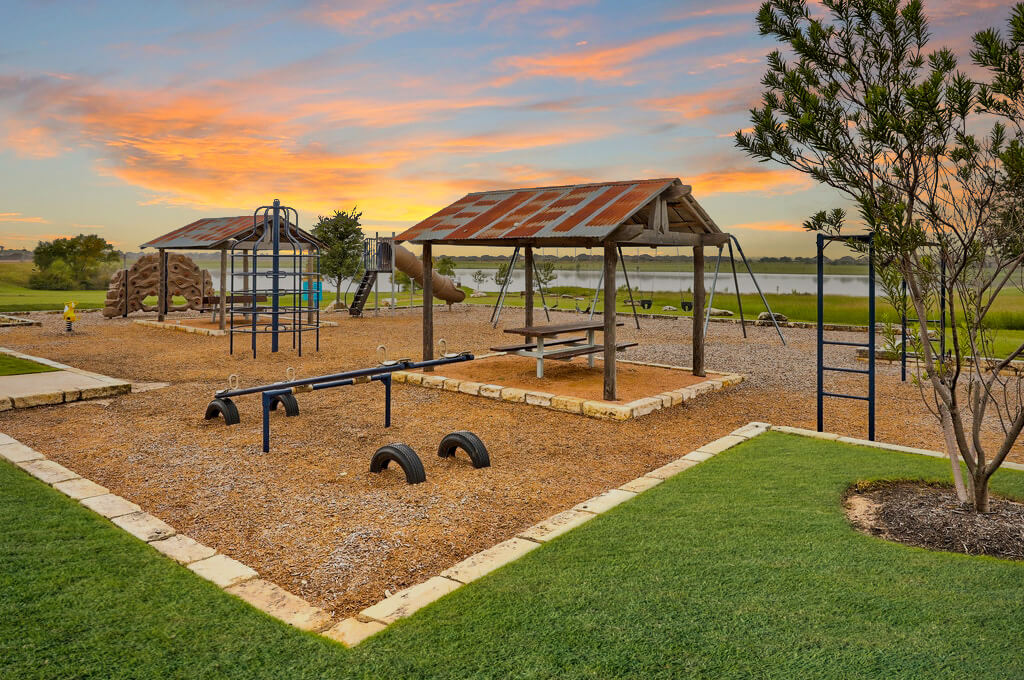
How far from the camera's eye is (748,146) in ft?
16.0

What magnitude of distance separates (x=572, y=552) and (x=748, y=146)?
3.05 metres

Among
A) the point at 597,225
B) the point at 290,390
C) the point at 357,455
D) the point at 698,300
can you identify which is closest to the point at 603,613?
the point at 357,455

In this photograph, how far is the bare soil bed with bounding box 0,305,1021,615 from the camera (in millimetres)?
4414

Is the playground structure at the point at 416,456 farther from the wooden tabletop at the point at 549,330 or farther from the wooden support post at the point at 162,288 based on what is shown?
the wooden support post at the point at 162,288

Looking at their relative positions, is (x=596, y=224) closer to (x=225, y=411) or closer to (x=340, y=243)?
(x=225, y=411)

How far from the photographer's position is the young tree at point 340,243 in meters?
26.1

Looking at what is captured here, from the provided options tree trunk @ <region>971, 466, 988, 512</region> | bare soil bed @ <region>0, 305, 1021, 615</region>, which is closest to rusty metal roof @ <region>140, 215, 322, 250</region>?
bare soil bed @ <region>0, 305, 1021, 615</region>

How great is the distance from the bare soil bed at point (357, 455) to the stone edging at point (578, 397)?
152mm

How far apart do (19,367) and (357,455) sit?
757cm

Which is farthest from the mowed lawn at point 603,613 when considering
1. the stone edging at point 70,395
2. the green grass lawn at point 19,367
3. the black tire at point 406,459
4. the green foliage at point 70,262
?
the green foliage at point 70,262

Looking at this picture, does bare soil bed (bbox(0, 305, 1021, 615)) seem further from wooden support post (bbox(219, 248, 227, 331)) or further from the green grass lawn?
wooden support post (bbox(219, 248, 227, 331))

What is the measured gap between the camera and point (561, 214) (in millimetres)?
9812

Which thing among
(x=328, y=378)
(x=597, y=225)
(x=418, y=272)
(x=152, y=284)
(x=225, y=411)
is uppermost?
(x=418, y=272)

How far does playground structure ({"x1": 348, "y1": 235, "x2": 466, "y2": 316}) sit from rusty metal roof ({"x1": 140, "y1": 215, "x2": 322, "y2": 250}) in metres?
4.08
